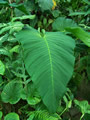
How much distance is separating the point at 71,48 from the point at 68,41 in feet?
0.25

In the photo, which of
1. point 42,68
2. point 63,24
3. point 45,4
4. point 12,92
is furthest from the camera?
point 45,4

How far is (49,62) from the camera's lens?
94cm

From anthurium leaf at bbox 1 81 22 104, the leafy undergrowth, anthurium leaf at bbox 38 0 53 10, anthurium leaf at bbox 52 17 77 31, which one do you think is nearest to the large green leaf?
the leafy undergrowth

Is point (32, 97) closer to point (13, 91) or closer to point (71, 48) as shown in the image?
point (13, 91)

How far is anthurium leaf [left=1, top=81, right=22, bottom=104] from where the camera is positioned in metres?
1.25

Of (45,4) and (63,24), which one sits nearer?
(63,24)

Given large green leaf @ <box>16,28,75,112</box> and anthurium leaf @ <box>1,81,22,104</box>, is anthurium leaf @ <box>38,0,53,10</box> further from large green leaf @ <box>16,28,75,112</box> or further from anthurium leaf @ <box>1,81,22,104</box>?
anthurium leaf @ <box>1,81,22,104</box>

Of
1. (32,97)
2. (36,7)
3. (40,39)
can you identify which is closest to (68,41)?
(40,39)

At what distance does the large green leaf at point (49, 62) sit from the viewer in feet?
2.80

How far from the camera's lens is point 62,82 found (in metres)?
0.88

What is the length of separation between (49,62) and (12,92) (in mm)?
507

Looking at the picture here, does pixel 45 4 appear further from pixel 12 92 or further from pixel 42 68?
pixel 42 68

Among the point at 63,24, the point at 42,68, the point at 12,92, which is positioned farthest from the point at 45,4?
the point at 42,68

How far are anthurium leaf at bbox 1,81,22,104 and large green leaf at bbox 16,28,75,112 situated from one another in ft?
1.31
